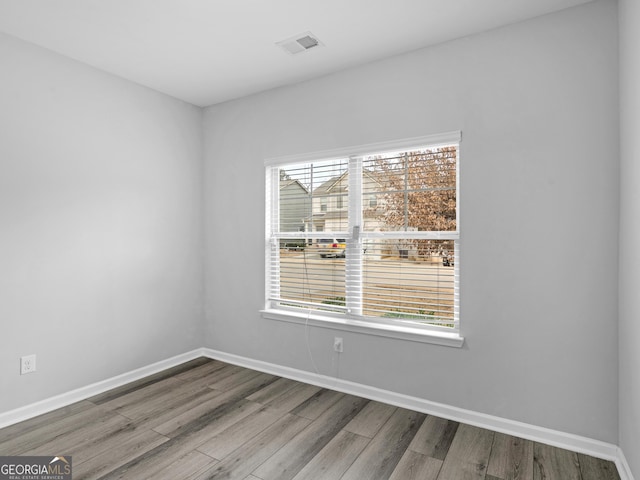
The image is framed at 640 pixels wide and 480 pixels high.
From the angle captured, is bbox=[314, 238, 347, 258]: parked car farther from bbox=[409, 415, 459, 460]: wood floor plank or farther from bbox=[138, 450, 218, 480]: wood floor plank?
bbox=[138, 450, 218, 480]: wood floor plank

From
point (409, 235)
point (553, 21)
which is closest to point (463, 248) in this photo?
point (409, 235)

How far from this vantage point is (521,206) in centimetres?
235

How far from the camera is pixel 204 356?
12.8 feet

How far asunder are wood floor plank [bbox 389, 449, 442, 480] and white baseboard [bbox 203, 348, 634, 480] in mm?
517

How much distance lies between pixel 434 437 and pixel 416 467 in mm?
344

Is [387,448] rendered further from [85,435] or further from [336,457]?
[85,435]

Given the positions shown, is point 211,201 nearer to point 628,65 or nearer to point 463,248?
point 463,248

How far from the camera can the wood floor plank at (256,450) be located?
201 centimetres

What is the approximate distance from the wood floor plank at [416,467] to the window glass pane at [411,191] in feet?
4.77

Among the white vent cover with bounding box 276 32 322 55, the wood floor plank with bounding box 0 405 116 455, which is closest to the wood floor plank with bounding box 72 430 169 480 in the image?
the wood floor plank with bounding box 0 405 116 455

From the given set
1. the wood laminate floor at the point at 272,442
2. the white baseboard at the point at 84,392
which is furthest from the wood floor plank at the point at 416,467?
the white baseboard at the point at 84,392

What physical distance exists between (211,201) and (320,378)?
6.69ft

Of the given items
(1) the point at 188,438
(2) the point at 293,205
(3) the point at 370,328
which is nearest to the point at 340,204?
(2) the point at 293,205

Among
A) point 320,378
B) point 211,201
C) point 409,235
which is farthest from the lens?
point 211,201
